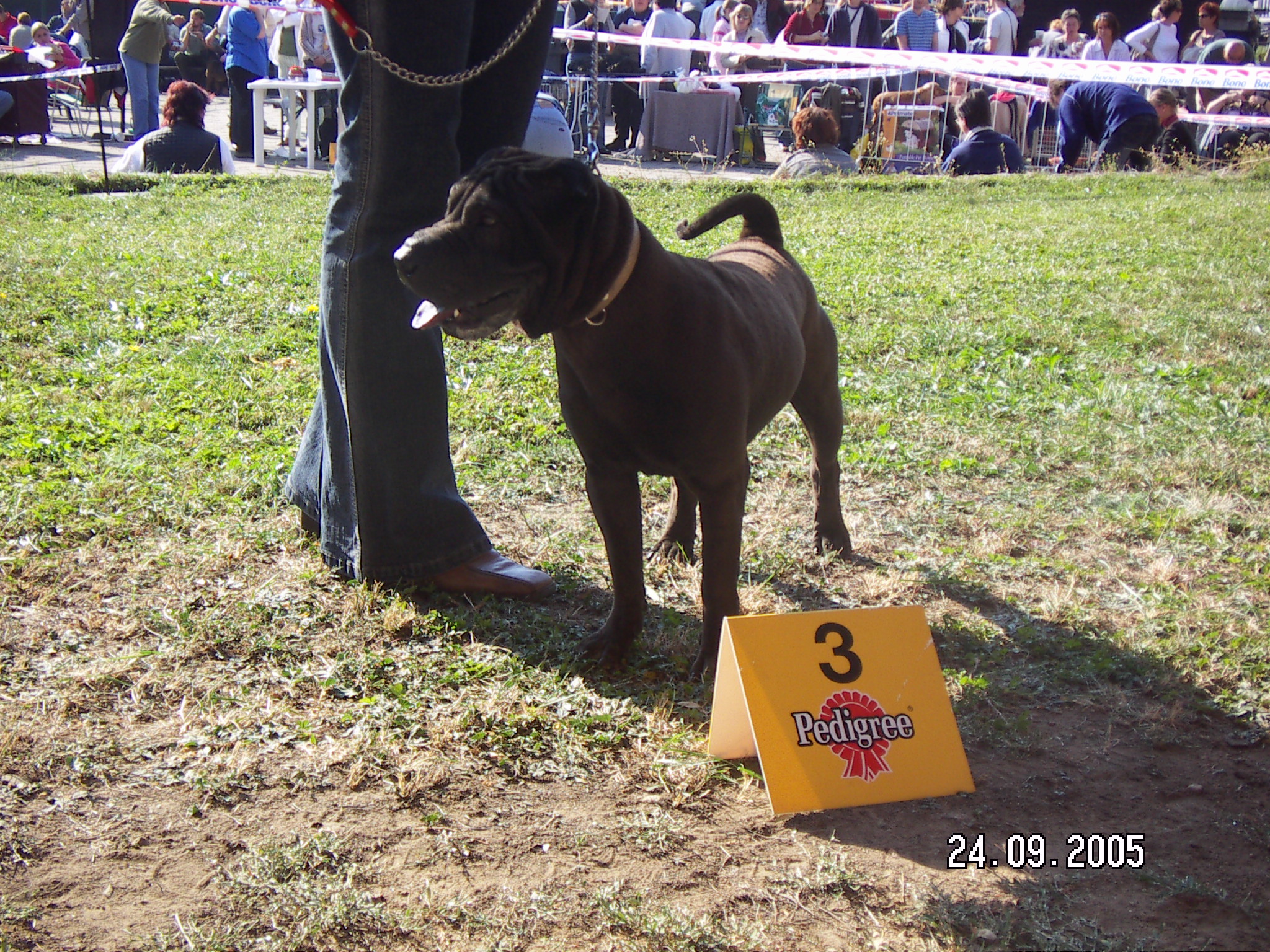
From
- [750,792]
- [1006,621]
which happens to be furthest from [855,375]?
[750,792]

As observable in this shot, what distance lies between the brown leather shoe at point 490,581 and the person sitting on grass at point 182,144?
28.9 ft

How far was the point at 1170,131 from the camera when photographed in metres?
12.8

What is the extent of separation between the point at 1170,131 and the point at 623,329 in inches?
498

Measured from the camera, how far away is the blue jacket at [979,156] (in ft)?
40.0

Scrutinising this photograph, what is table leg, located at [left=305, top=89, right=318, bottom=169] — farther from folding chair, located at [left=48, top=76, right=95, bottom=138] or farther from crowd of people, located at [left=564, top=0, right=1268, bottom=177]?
folding chair, located at [left=48, top=76, right=95, bottom=138]

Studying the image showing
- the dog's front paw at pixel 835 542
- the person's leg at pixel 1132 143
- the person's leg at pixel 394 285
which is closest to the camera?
the person's leg at pixel 394 285

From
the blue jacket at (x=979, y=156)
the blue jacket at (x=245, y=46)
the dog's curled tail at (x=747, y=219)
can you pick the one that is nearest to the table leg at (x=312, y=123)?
the blue jacket at (x=245, y=46)

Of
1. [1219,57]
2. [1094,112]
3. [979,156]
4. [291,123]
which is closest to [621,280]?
[979,156]

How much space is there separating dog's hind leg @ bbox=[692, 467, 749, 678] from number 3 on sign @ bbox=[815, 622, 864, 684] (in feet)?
1.23

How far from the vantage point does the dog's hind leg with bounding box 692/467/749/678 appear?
266cm

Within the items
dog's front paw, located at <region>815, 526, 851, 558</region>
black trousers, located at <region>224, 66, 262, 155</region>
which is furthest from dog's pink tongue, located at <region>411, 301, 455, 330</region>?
black trousers, located at <region>224, 66, 262, 155</region>

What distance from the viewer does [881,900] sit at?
207cm
